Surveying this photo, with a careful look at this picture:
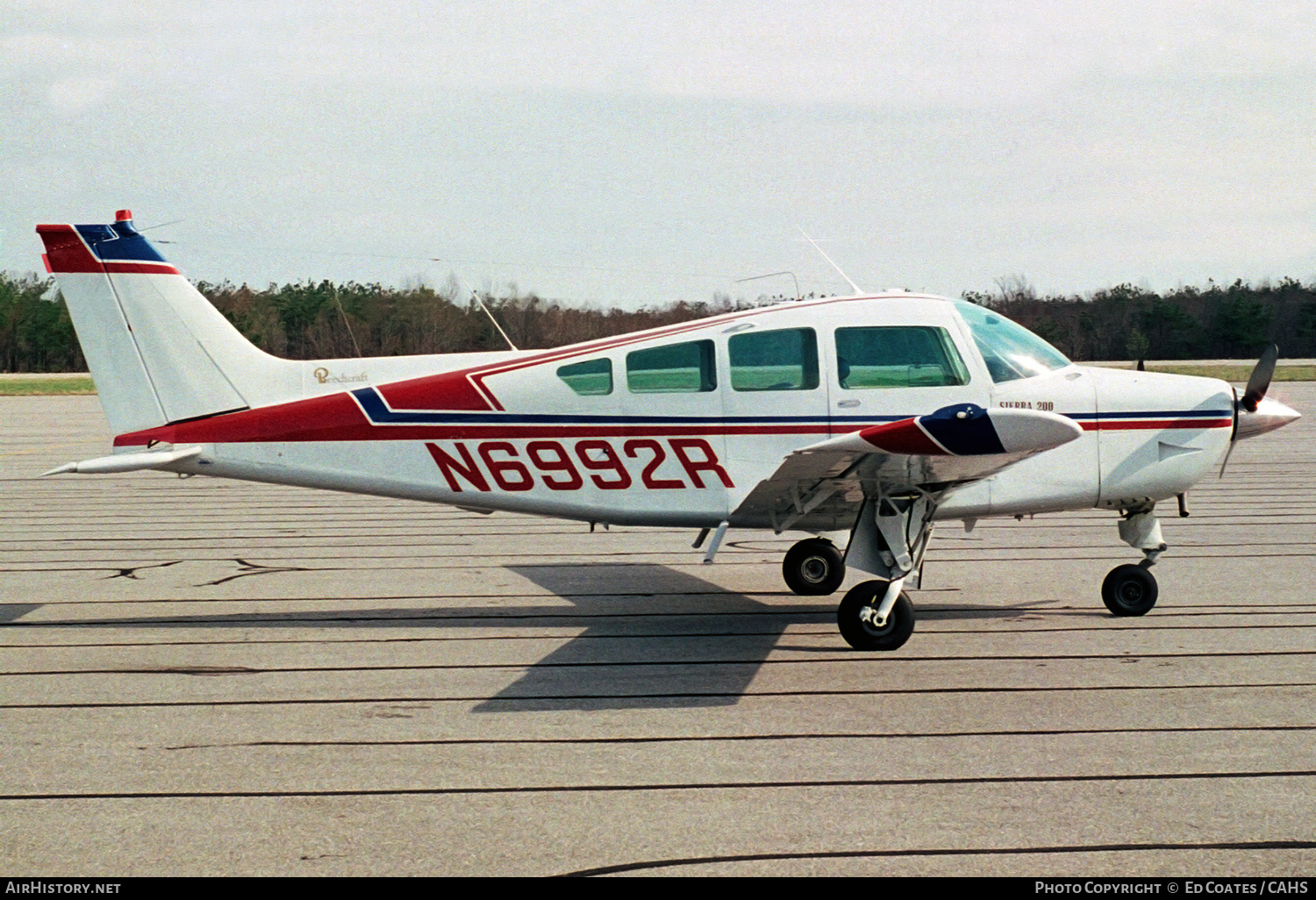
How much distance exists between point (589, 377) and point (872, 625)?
2.61 m

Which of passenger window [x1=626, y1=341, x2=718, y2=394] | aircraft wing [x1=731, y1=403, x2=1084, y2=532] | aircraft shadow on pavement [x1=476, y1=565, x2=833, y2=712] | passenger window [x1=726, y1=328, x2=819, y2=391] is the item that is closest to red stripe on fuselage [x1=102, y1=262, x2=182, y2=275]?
passenger window [x1=626, y1=341, x2=718, y2=394]

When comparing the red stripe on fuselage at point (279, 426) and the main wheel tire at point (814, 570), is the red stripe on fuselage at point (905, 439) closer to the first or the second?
the main wheel tire at point (814, 570)

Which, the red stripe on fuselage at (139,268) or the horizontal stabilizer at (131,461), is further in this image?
the red stripe on fuselage at (139,268)

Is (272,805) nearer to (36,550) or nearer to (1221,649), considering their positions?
(1221,649)

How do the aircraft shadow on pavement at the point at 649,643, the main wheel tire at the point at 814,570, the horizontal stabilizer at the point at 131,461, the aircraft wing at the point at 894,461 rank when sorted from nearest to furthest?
the aircraft wing at the point at 894,461 → the aircraft shadow on pavement at the point at 649,643 → the horizontal stabilizer at the point at 131,461 → the main wheel tire at the point at 814,570

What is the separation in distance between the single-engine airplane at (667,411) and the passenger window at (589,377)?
14 mm

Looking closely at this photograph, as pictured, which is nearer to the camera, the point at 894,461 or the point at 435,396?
the point at 894,461

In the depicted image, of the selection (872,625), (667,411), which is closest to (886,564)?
(872,625)

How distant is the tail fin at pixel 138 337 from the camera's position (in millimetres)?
8875

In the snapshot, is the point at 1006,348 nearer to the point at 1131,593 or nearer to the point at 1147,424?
the point at 1147,424

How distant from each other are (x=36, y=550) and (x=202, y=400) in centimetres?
474

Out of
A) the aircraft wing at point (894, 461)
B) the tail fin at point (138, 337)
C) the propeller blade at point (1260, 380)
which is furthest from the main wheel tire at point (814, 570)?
the tail fin at point (138, 337)

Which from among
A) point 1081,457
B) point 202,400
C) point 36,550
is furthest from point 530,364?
point 36,550

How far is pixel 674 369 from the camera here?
8.71 metres
